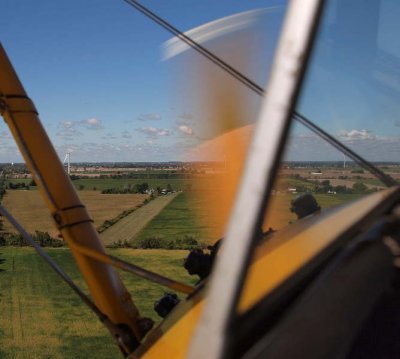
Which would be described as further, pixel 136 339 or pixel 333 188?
pixel 136 339

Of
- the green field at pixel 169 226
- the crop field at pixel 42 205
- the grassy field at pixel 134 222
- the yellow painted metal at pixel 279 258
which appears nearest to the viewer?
the yellow painted metal at pixel 279 258

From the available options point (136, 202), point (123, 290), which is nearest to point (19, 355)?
point (123, 290)

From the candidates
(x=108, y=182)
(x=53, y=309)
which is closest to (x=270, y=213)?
(x=53, y=309)

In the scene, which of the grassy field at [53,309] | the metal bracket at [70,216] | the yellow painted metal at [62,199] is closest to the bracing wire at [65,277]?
the yellow painted metal at [62,199]

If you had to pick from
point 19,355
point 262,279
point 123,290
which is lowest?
point 19,355

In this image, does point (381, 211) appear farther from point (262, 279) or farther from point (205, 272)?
point (205, 272)

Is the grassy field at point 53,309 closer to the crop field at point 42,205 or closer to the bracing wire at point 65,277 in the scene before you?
the crop field at point 42,205
